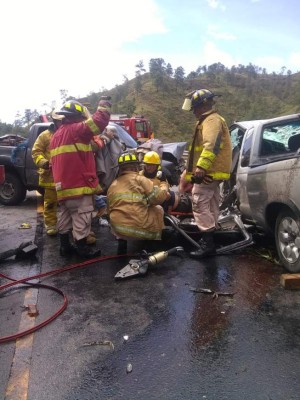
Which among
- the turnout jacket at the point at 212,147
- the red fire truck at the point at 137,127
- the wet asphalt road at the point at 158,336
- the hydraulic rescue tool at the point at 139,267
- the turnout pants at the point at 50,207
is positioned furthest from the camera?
the red fire truck at the point at 137,127

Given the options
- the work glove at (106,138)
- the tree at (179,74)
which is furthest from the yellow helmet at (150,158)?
the tree at (179,74)

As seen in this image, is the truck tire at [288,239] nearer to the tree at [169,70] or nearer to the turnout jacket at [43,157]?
the turnout jacket at [43,157]

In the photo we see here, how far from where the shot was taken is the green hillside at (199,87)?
137ft

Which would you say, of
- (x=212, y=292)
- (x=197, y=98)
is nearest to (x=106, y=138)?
(x=197, y=98)

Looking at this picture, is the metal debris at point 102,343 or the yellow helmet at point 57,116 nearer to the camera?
the metal debris at point 102,343

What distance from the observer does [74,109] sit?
14.5 feet

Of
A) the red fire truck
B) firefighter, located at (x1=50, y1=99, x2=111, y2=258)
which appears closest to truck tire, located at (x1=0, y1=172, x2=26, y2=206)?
firefighter, located at (x1=50, y1=99, x2=111, y2=258)

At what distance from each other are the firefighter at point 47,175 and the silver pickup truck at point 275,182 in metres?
2.73

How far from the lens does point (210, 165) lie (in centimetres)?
431

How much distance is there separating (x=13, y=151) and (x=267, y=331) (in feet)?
23.3

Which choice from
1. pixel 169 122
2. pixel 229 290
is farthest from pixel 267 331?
pixel 169 122

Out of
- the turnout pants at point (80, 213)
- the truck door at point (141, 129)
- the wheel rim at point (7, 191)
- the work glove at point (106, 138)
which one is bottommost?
the wheel rim at point (7, 191)

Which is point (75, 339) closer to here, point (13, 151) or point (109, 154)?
point (109, 154)

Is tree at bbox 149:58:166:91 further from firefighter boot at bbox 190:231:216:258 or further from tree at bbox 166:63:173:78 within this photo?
firefighter boot at bbox 190:231:216:258
